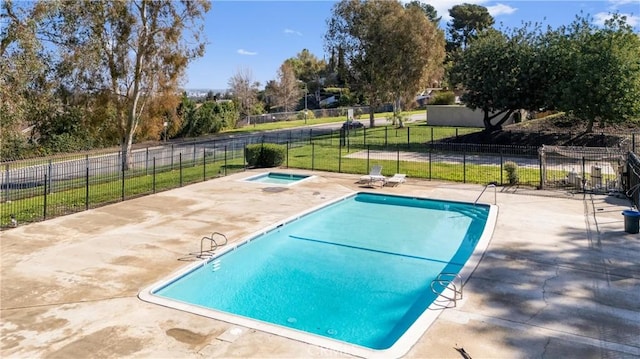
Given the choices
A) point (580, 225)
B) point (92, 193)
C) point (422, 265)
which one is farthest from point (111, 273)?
point (580, 225)

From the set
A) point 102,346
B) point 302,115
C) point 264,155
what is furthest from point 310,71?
point 102,346

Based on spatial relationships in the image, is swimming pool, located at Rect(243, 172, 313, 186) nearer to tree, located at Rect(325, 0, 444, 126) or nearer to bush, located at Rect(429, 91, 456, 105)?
tree, located at Rect(325, 0, 444, 126)

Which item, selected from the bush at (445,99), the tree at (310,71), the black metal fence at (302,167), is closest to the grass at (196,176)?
the black metal fence at (302,167)

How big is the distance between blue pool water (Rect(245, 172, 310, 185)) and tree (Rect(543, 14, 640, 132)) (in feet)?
52.0

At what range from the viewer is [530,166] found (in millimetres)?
23281

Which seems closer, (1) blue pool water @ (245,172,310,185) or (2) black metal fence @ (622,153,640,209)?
(2) black metal fence @ (622,153,640,209)

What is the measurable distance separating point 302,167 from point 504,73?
14.8 meters

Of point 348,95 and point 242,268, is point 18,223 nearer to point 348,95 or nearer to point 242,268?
point 242,268

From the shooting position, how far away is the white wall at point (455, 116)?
45412 millimetres

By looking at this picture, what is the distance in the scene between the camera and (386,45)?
138 ft

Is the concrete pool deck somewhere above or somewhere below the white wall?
below

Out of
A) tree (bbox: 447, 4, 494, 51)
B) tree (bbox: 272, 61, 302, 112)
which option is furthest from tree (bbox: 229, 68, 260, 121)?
tree (bbox: 447, 4, 494, 51)

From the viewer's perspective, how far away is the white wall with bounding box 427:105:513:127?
45412 millimetres

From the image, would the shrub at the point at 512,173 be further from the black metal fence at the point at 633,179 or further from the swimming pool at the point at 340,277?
the swimming pool at the point at 340,277
